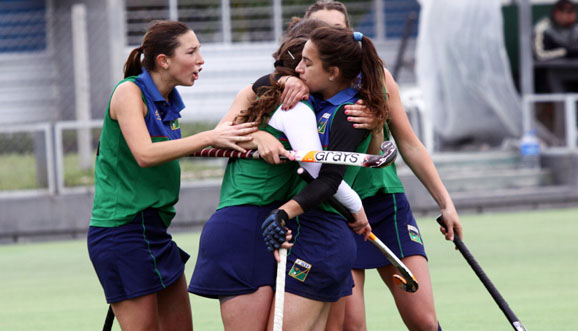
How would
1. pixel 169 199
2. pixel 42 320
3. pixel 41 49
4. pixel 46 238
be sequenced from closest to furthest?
1. pixel 169 199
2. pixel 42 320
3. pixel 46 238
4. pixel 41 49

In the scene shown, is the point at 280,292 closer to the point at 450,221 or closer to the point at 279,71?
the point at 279,71

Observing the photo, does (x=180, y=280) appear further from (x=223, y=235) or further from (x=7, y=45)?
(x=7, y=45)

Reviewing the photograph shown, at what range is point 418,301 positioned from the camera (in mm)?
4949

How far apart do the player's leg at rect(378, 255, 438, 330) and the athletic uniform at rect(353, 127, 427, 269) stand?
0.06 metres

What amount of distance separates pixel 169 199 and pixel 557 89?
1220 cm

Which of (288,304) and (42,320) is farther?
(42,320)

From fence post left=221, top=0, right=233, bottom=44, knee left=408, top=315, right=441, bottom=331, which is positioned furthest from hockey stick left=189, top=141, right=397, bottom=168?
fence post left=221, top=0, right=233, bottom=44

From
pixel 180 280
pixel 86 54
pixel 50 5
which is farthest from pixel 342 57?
pixel 50 5

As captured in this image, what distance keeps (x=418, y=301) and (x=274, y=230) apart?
4.57 feet

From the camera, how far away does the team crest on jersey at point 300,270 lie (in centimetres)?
402

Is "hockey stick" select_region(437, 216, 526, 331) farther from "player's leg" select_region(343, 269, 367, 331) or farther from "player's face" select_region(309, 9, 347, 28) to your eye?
"player's face" select_region(309, 9, 347, 28)

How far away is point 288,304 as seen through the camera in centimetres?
398

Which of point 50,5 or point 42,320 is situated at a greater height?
point 50,5

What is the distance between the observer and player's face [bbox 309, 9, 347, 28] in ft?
17.0
